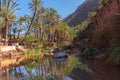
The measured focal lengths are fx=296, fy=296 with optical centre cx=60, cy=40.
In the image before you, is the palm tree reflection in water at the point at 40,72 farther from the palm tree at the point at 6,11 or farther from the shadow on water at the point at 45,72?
the palm tree at the point at 6,11

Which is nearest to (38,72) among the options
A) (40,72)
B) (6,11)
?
(40,72)

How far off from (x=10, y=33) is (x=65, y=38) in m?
17.8

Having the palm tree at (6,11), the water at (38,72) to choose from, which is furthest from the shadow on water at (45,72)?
the palm tree at (6,11)

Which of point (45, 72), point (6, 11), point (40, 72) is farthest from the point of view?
point (6, 11)

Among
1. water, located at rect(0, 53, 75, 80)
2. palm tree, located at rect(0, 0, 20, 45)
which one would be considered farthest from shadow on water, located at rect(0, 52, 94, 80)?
palm tree, located at rect(0, 0, 20, 45)

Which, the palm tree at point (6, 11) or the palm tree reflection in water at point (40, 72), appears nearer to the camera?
the palm tree reflection in water at point (40, 72)

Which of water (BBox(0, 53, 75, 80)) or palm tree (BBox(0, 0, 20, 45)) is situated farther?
palm tree (BBox(0, 0, 20, 45))

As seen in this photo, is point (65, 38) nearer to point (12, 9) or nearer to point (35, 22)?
point (35, 22)

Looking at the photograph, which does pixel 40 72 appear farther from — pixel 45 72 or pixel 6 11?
pixel 6 11

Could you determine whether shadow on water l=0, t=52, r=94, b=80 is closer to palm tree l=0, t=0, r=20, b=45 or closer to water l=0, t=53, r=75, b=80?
water l=0, t=53, r=75, b=80

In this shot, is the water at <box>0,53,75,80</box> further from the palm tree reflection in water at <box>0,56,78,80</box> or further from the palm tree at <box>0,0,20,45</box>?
the palm tree at <box>0,0,20,45</box>

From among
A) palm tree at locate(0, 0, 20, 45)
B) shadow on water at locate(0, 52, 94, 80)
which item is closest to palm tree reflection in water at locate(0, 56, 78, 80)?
shadow on water at locate(0, 52, 94, 80)

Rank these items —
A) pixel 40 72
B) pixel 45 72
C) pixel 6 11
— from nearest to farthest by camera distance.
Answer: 1. pixel 45 72
2. pixel 40 72
3. pixel 6 11

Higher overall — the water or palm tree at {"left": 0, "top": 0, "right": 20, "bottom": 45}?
palm tree at {"left": 0, "top": 0, "right": 20, "bottom": 45}
